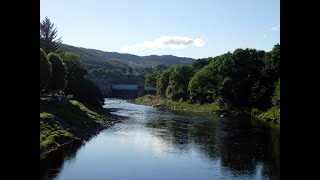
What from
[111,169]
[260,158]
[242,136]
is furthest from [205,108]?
[111,169]

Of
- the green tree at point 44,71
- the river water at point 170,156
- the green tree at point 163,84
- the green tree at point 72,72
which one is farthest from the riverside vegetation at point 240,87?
the green tree at point 44,71

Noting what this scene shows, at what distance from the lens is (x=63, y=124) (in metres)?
63.7

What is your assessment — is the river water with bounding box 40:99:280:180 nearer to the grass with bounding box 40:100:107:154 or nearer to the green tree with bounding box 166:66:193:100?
Result: the grass with bounding box 40:100:107:154

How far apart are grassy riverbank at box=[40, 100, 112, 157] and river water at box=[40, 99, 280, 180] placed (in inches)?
89.3

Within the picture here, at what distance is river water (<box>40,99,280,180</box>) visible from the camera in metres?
38.6

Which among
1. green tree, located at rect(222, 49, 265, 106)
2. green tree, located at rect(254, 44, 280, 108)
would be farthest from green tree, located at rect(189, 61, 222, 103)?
green tree, located at rect(254, 44, 280, 108)

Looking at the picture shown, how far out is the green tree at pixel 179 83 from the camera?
164m

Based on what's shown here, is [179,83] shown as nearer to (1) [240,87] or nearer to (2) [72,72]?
(1) [240,87]

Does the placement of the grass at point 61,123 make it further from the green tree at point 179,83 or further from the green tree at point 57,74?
the green tree at point 179,83

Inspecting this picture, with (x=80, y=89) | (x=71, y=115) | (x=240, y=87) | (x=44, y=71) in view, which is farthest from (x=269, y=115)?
(x=44, y=71)
